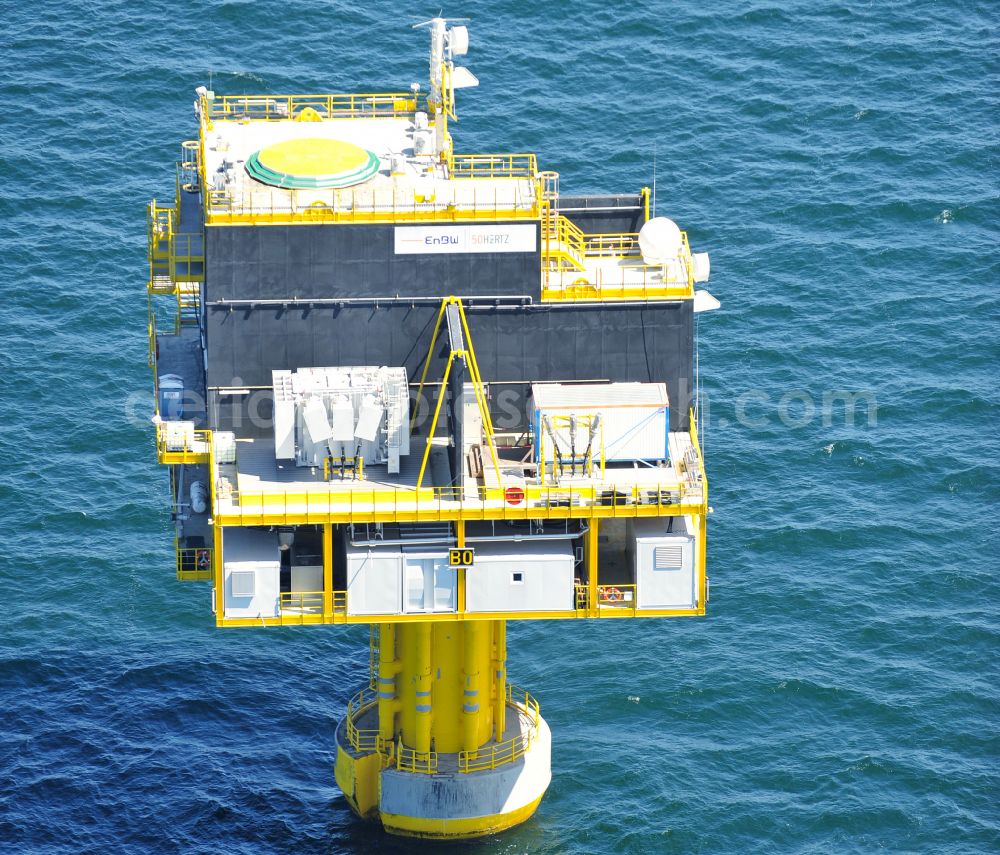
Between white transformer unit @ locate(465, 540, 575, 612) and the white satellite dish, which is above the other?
the white satellite dish

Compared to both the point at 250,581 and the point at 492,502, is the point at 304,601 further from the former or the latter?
the point at 492,502

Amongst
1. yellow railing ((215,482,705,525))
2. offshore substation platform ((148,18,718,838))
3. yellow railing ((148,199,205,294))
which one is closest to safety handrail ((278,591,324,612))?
offshore substation platform ((148,18,718,838))

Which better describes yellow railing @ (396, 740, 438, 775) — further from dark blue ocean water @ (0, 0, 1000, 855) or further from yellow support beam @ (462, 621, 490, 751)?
dark blue ocean water @ (0, 0, 1000, 855)

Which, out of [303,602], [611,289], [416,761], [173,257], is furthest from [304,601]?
[611,289]

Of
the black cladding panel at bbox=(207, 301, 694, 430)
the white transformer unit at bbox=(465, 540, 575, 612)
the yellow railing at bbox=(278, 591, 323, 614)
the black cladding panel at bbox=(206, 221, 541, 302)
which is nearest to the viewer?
the white transformer unit at bbox=(465, 540, 575, 612)

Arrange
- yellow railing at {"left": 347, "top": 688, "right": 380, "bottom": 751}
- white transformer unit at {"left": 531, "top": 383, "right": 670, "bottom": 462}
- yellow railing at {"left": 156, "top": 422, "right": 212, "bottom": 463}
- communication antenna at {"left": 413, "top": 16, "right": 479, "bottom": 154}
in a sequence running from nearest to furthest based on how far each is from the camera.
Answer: white transformer unit at {"left": 531, "top": 383, "right": 670, "bottom": 462}
yellow railing at {"left": 156, "top": 422, "right": 212, "bottom": 463}
communication antenna at {"left": 413, "top": 16, "right": 479, "bottom": 154}
yellow railing at {"left": 347, "top": 688, "right": 380, "bottom": 751}

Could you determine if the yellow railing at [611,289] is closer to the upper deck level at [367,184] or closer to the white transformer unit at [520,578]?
the upper deck level at [367,184]

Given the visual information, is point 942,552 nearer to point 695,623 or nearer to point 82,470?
point 695,623

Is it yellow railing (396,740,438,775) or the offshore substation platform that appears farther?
yellow railing (396,740,438,775)
